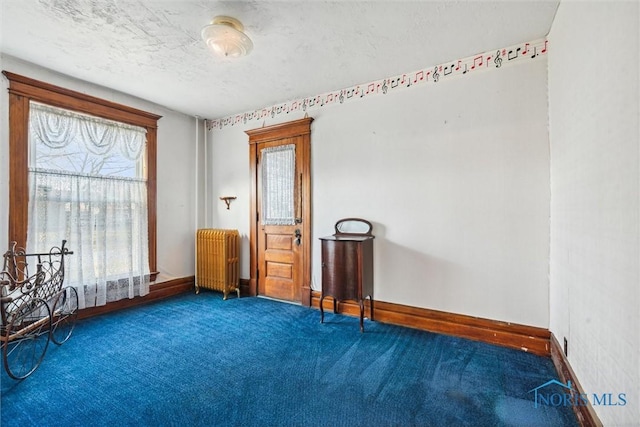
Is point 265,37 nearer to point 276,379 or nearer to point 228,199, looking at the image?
point 228,199

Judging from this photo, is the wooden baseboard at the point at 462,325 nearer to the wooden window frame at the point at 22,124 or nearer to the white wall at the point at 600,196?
the white wall at the point at 600,196

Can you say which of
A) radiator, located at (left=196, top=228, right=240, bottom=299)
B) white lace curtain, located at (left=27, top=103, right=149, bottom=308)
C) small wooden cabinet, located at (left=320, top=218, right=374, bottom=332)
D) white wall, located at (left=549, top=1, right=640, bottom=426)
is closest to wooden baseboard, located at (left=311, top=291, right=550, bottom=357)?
small wooden cabinet, located at (left=320, top=218, right=374, bottom=332)

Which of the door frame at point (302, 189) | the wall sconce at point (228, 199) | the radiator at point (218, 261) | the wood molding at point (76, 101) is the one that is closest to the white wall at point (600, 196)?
the door frame at point (302, 189)

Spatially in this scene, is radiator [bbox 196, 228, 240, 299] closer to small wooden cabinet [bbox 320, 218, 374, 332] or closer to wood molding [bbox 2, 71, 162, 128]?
small wooden cabinet [bbox 320, 218, 374, 332]

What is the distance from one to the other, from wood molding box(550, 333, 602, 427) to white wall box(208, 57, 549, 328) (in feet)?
0.92

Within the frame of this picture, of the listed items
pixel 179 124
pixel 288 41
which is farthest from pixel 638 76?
pixel 179 124

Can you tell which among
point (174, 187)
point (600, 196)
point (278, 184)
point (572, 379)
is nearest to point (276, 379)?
point (572, 379)

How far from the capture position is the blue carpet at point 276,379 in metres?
1.59

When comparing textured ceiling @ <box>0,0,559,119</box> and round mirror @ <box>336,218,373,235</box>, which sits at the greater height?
textured ceiling @ <box>0,0,559,119</box>

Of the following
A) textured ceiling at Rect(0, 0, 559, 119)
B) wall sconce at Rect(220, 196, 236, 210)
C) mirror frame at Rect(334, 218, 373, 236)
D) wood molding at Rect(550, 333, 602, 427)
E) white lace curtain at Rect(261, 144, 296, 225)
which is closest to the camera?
wood molding at Rect(550, 333, 602, 427)

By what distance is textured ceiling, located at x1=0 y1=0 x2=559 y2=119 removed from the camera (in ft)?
6.42

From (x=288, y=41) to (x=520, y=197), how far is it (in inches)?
92.6

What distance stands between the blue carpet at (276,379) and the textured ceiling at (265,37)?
258 centimetres

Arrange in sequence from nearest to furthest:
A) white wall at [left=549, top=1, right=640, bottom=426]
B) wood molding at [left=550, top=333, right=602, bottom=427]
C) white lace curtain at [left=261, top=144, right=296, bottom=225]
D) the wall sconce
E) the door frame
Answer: white wall at [left=549, top=1, right=640, bottom=426], wood molding at [left=550, top=333, right=602, bottom=427], the door frame, white lace curtain at [left=261, top=144, right=296, bottom=225], the wall sconce
